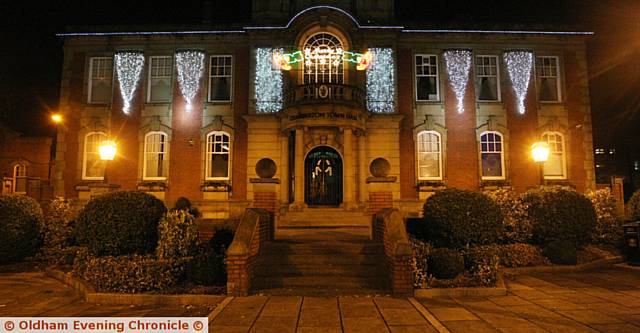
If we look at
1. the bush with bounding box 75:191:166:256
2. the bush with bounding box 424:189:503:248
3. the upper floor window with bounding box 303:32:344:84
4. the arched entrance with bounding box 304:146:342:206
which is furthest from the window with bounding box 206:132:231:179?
the bush with bounding box 424:189:503:248

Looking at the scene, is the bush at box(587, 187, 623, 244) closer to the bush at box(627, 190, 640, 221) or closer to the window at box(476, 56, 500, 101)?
the bush at box(627, 190, 640, 221)

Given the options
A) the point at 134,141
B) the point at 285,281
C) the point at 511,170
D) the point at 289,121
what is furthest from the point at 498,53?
the point at 134,141

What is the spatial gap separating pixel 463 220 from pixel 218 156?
12.5 meters

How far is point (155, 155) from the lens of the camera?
19.0m

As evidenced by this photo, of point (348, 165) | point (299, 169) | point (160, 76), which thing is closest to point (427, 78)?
point (348, 165)

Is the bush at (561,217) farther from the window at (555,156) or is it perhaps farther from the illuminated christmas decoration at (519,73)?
the illuminated christmas decoration at (519,73)

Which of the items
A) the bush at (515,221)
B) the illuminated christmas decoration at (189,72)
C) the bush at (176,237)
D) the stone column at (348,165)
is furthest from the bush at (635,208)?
the illuminated christmas decoration at (189,72)

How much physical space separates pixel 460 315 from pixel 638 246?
806 centimetres

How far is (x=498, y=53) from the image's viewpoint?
63.4 feet

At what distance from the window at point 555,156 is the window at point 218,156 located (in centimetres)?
1529

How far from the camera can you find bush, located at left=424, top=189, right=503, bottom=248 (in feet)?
32.5

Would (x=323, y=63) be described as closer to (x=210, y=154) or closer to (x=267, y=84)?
(x=267, y=84)

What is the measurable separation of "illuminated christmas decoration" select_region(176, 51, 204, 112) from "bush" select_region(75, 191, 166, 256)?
34.3ft

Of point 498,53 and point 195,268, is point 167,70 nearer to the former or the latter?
A: point 195,268
